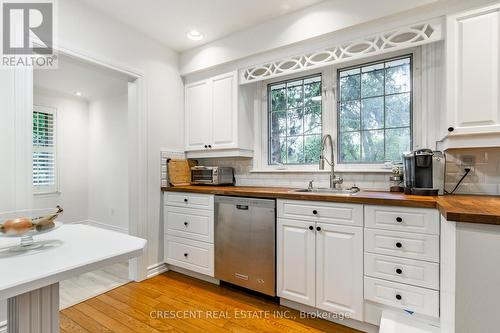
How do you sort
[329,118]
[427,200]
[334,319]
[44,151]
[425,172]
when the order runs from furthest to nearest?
[44,151]
[329,118]
[334,319]
[425,172]
[427,200]

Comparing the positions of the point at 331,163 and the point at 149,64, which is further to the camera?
the point at 149,64

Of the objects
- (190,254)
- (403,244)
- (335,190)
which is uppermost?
(335,190)

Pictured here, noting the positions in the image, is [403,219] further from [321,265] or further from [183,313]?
[183,313]

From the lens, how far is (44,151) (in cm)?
431

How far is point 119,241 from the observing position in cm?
114

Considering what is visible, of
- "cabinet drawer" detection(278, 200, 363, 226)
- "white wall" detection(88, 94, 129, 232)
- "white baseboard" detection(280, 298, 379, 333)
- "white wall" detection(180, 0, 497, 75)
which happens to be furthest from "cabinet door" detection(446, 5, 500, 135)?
"white wall" detection(88, 94, 129, 232)

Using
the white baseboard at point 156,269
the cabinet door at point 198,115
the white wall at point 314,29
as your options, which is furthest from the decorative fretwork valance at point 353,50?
the white baseboard at point 156,269

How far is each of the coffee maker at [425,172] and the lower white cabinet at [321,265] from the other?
52 centimetres

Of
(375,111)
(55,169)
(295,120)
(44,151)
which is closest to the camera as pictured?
(375,111)

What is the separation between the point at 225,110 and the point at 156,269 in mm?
1952

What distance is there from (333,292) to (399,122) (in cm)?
155

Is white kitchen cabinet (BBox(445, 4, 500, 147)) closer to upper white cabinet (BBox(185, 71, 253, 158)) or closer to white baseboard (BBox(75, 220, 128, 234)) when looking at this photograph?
upper white cabinet (BBox(185, 71, 253, 158))

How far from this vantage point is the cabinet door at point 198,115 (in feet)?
9.88

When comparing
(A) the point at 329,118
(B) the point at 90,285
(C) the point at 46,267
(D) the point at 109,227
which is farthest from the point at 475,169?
(D) the point at 109,227
